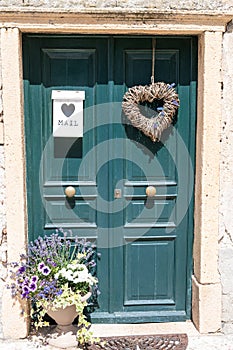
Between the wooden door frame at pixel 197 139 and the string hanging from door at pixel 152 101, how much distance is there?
224mm

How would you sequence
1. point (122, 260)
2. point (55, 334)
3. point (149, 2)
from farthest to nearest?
1. point (122, 260)
2. point (55, 334)
3. point (149, 2)

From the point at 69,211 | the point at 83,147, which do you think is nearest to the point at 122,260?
the point at 69,211

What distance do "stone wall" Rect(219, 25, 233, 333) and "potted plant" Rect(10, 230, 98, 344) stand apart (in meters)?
1.04

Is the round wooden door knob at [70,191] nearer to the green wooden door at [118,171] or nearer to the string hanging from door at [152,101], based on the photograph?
the green wooden door at [118,171]

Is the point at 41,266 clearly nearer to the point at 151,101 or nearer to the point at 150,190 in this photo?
the point at 150,190

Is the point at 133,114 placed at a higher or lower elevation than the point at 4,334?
higher

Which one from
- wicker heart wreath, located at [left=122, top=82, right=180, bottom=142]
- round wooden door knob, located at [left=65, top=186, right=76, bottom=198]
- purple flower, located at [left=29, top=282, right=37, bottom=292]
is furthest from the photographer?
round wooden door knob, located at [left=65, top=186, right=76, bottom=198]

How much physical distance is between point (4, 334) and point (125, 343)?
948 mm

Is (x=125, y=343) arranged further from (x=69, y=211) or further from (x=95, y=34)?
(x=95, y=34)

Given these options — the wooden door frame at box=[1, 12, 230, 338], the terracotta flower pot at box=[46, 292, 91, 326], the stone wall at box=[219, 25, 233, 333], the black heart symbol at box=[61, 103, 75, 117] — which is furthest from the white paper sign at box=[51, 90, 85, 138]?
the terracotta flower pot at box=[46, 292, 91, 326]

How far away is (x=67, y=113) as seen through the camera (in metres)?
3.63

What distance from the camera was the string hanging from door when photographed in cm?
361

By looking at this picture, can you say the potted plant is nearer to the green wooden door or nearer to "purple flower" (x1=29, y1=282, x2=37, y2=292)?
"purple flower" (x1=29, y1=282, x2=37, y2=292)

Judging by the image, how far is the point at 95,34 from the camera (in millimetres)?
3566
